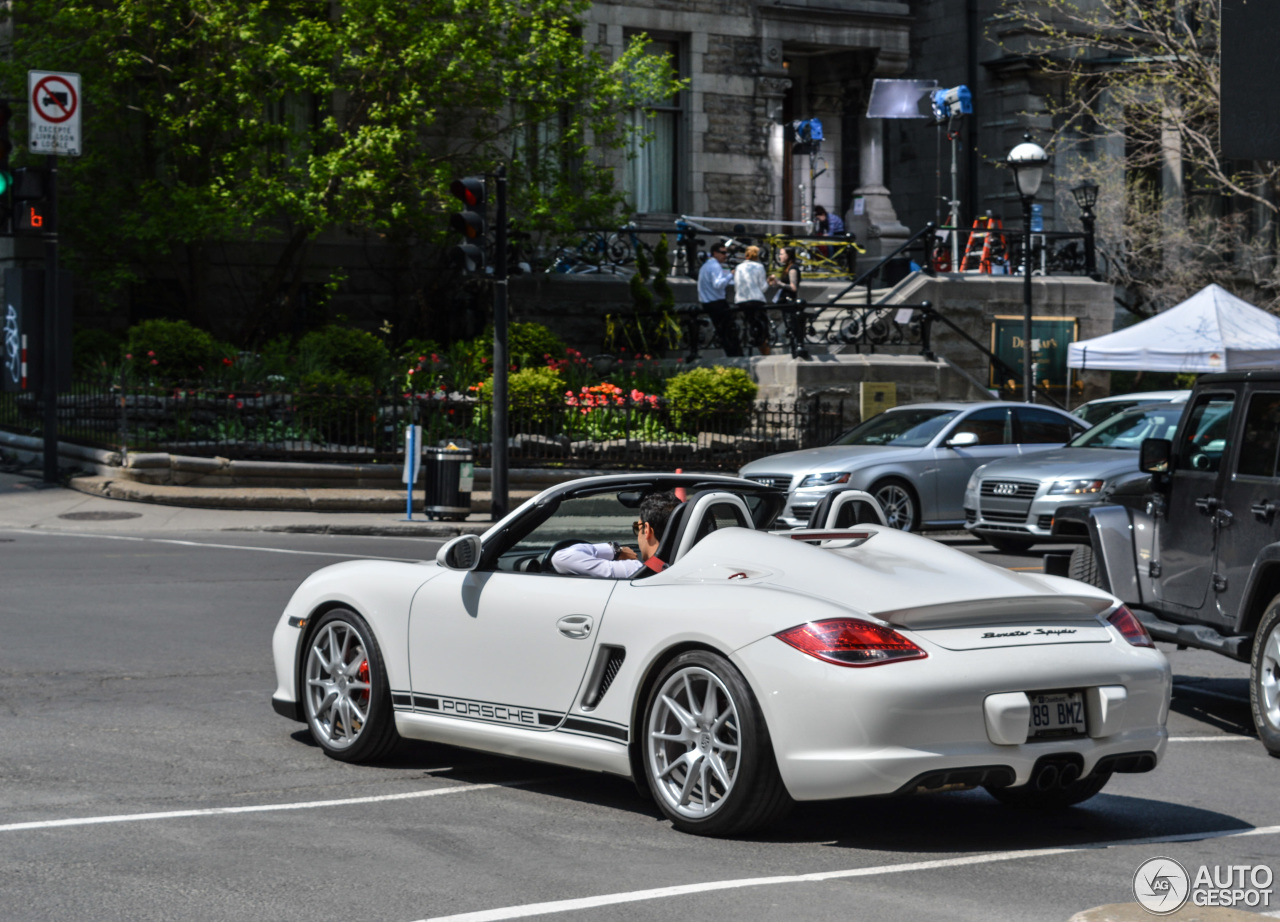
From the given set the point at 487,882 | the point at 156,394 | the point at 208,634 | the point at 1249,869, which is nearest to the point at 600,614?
the point at 487,882

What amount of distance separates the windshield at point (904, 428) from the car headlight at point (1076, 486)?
2.50 m

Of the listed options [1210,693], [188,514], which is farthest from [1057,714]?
[188,514]

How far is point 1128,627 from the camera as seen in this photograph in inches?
250

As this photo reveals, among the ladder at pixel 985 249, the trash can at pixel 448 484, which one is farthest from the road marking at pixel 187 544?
the ladder at pixel 985 249

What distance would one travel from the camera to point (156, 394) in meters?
21.2

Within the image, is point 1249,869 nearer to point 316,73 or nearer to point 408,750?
point 408,750

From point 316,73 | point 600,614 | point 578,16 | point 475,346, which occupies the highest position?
point 578,16

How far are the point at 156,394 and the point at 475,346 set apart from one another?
5.61 meters

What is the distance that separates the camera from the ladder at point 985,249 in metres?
28.8

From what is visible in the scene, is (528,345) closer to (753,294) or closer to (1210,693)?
(753,294)

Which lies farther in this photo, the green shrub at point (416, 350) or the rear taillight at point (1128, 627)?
the green shrub at point (416, 350)

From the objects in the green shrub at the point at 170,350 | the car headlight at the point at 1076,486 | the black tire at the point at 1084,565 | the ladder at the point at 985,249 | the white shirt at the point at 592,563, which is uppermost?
the ladder at the point at 985,249

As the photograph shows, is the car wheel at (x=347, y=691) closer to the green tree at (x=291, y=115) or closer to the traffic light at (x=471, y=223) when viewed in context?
the traffic light at (x=471, y=223)

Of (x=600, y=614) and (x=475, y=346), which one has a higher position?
(x=475, y=346)
